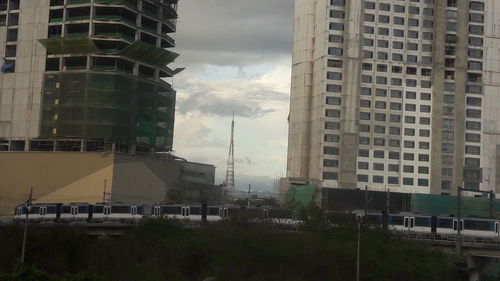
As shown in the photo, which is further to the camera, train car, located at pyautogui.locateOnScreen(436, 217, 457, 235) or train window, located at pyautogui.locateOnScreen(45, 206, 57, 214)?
train window, located at pyautogui.locateOnScreen(45, 206, 57, 214)

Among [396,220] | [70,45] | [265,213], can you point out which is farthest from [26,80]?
[396,220]

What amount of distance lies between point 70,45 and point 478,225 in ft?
213

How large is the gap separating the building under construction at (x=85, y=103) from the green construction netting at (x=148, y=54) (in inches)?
7.3

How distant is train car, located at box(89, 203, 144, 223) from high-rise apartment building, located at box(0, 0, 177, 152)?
21.8m

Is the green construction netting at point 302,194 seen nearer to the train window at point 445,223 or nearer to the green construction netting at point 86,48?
the green construction netting at point 86,48

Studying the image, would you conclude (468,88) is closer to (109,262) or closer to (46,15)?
(46,15)

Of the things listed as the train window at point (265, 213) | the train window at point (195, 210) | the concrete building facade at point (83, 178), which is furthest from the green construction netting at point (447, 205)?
the train window at point (195, 210)

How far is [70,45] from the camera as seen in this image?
108 meters

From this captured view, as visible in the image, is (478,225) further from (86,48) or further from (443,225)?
(86,48)

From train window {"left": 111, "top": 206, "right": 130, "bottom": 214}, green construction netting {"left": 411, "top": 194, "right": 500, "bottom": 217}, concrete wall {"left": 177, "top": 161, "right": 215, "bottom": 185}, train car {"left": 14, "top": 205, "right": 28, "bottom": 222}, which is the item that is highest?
concrete wall {"left": 177, "top": 161, "right": 215, "bottom": 185}

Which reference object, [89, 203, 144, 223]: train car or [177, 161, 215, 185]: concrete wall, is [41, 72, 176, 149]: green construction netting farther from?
[89, 203, 144, 223]: train car

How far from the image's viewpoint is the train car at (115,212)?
81.8m

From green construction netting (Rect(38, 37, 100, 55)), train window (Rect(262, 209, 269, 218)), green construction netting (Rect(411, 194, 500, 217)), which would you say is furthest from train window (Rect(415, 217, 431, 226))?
green construction netting (Rect(38, 37, 100, 55))

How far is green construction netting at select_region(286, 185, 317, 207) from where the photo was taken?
363 ft
